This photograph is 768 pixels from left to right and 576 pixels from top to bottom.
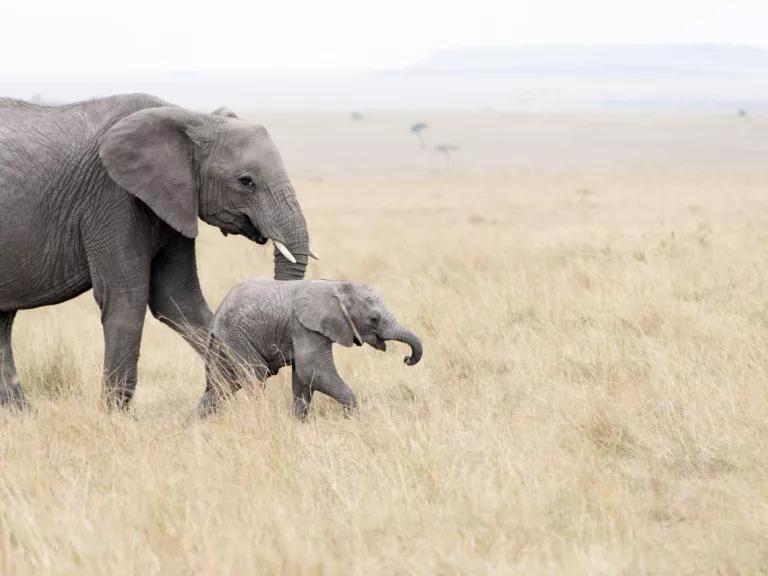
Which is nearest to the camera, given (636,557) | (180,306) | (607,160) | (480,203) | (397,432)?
(636,557)

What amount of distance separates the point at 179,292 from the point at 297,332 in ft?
3.30

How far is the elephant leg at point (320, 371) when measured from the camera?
19.6ft

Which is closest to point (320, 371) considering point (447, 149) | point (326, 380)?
point (326, 380)

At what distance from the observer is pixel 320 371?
5977 mm

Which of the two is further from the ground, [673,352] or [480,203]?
[673,352]

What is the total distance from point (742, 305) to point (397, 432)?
4.15 metres

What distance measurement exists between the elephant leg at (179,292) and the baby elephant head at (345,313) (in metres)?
0.95

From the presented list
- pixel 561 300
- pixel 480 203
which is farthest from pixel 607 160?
pixel 561 300

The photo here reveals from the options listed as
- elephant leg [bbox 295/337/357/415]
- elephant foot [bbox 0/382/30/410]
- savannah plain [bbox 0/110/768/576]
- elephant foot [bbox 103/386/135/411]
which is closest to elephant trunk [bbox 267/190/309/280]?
elephant leg [bbox 295/337/357/415]

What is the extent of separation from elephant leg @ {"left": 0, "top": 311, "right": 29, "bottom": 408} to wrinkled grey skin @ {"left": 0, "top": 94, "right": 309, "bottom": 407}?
1.83 feet

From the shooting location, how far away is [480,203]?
1055 inches

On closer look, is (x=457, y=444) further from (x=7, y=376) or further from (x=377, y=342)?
(x=7, y=376)

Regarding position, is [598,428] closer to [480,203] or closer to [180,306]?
[180,306]

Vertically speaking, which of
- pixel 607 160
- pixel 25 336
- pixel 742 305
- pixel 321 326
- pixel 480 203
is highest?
pixel 321 326
